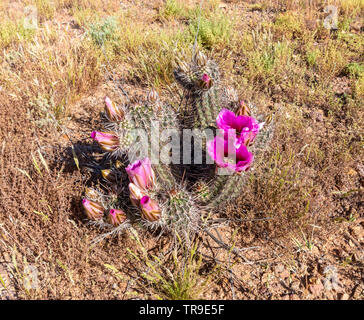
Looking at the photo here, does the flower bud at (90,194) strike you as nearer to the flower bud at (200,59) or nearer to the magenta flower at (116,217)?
the magenta flower at (116,217)

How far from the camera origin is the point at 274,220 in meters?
2.34

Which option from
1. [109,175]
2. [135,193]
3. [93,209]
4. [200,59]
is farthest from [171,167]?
[200,59]

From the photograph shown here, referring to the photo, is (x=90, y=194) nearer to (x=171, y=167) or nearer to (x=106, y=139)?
(x=106, y=139)

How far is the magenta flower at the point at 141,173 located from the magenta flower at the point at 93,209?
1.08 feet

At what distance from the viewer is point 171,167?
249 cm

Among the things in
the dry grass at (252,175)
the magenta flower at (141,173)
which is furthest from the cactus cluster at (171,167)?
the dry grass at (252,175)

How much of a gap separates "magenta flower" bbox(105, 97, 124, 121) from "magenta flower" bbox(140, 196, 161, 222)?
63 cm

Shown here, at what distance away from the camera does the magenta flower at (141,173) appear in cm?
197

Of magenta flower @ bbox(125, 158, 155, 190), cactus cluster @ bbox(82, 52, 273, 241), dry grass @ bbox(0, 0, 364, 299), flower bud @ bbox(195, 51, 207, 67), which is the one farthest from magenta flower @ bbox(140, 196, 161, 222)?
flower bud @ bbox(195, 51, 207, 67)

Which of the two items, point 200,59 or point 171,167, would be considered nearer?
point 200,59

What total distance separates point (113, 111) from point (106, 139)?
0.20m

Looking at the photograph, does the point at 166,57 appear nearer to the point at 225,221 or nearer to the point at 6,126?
the point at 6,126

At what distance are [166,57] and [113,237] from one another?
2501 millimetres
